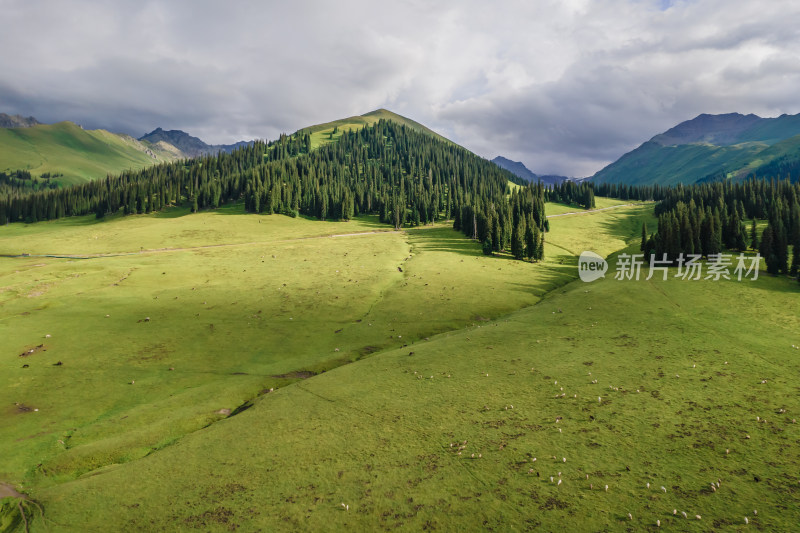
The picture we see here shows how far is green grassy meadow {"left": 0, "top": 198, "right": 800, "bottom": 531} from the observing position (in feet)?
42.4

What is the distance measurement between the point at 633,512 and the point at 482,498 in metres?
4.84

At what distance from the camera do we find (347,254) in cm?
8200

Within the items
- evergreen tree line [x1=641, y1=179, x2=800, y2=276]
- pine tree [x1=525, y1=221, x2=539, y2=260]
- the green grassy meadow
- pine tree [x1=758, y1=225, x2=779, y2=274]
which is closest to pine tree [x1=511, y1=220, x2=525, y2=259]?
pine tree [x1=525, y1=221, x2=539, y2=260]

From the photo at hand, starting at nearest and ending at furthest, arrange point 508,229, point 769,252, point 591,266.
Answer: point 769,252, point 591,266, point 508,229

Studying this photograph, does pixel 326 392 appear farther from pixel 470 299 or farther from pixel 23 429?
pixel 470 299

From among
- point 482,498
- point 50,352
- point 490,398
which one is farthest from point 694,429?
point 50,352

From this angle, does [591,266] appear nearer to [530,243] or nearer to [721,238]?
[530,243]

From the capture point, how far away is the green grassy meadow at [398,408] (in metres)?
12.9

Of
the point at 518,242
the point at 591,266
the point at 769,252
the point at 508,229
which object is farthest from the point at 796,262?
the point at 508,229

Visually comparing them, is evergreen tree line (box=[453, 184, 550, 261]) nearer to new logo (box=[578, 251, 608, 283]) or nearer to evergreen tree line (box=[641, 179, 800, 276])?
new logo (box=[578, 251, 608, 283])

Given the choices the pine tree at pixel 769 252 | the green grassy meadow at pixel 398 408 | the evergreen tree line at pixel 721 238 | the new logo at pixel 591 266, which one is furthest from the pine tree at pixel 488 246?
the pine tree at pixel 769 252

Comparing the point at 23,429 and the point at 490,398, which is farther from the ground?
the point at 490,398

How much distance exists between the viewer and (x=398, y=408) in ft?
67.0

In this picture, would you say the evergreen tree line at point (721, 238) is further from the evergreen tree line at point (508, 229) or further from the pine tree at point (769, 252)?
the evergreen tree line at point (508, 229)
